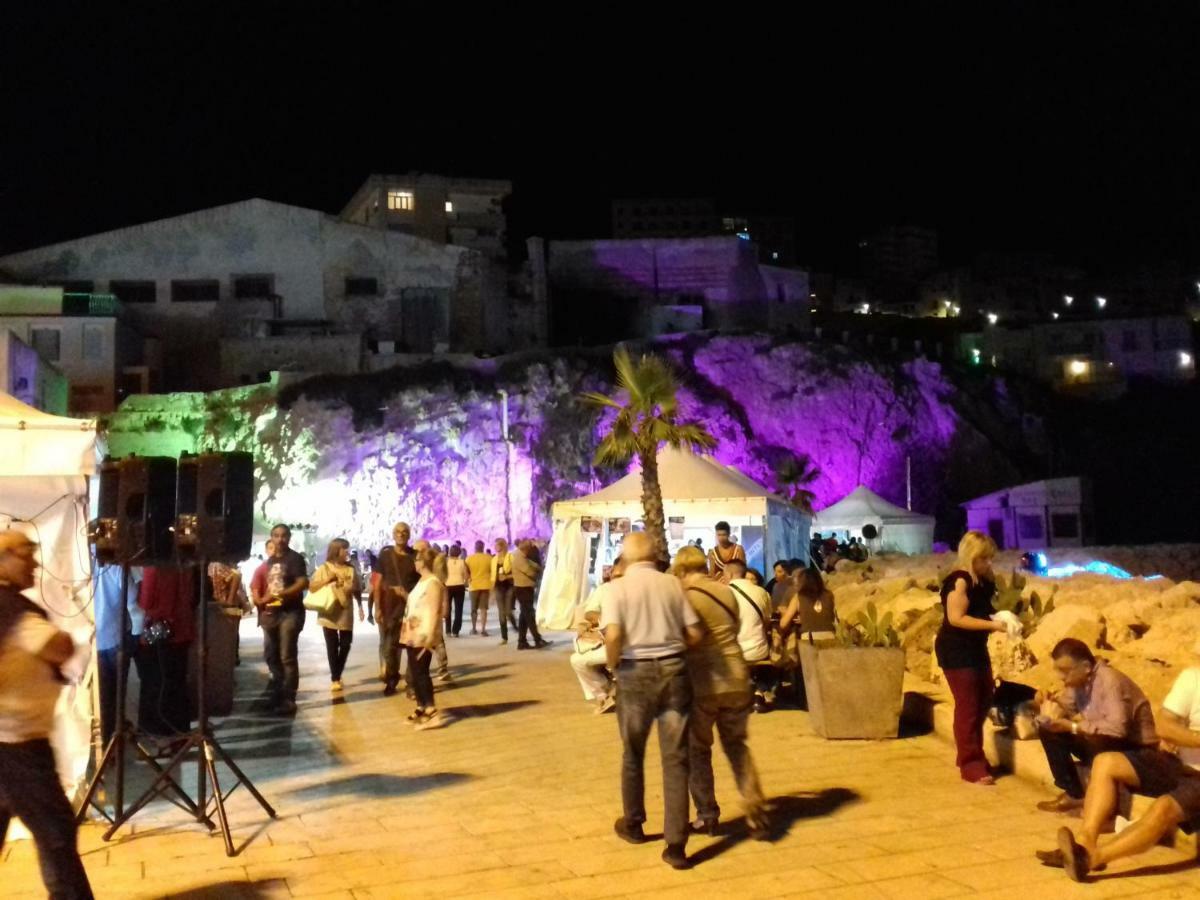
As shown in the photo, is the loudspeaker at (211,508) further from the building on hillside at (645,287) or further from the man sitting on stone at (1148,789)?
the building on hillside at (645,287)

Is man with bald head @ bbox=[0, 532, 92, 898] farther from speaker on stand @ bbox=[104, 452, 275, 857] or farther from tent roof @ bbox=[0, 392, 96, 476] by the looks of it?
tent roof @ bbox=[0, 392, 96, 476]

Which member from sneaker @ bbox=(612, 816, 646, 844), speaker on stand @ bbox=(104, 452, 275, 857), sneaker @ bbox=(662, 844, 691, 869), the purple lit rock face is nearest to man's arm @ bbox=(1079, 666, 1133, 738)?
sneaker @ bbox=(662, 844, 691, 869)

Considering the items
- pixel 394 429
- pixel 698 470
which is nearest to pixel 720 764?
pixel 698 470

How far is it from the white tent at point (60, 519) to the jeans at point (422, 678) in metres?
3.26

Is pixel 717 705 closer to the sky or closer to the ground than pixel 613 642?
closer to the ground

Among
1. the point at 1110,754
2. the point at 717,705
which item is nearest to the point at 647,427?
the point at 717,705

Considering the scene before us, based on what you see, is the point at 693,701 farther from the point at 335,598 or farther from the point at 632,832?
the point at 335,598

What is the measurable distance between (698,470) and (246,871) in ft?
45.3

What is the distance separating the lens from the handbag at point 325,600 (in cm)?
Answer: 1059

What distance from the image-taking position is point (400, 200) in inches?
1962

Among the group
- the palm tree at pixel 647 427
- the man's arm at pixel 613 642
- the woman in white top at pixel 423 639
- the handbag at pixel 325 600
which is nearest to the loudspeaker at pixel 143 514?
the man's arm at pixel 613 642

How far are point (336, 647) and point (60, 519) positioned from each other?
5025mm

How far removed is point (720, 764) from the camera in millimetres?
7480

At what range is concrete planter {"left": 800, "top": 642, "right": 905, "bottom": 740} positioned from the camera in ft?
25.7
